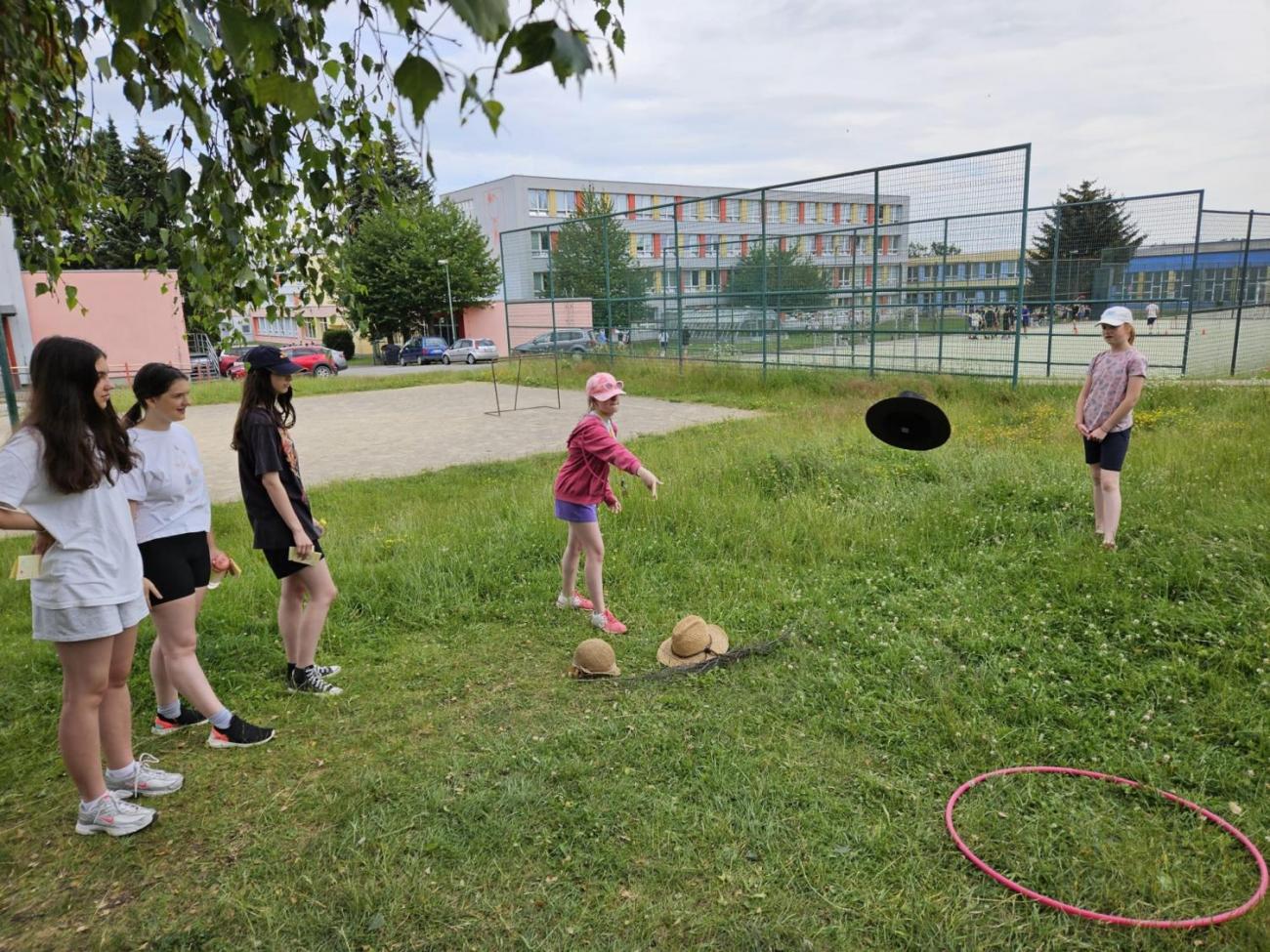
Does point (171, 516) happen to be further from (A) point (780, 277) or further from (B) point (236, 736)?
(A) point (780, 277)

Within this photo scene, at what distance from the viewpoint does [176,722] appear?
399cm

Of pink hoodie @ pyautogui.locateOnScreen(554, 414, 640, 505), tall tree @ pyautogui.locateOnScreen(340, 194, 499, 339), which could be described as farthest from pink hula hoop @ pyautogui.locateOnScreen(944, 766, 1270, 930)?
tall tree @ pyautogui.locateOnScreen(340, 194, 499, 339)

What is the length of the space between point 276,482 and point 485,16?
3174 millimetres

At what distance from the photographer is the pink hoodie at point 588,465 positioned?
16.1ft

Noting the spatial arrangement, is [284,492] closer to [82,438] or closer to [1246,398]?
[82,438]

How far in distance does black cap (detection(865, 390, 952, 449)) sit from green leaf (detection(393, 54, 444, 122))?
4345 mm

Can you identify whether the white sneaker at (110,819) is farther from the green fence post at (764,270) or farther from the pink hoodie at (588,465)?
the green fence post at (764,270)

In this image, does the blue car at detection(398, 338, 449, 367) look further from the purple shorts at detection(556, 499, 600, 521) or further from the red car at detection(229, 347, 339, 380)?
the purple shorts at detection(556, 499, 600, 521)

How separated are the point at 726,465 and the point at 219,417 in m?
13.3

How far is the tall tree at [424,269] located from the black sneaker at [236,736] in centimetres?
4043

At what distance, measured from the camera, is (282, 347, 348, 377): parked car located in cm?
3262

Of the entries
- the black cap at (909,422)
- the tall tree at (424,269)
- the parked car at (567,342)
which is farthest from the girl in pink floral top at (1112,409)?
the tall tree at (424,269)

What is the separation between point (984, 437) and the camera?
9977mm

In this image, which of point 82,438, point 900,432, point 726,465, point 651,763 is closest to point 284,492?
point 82,438
